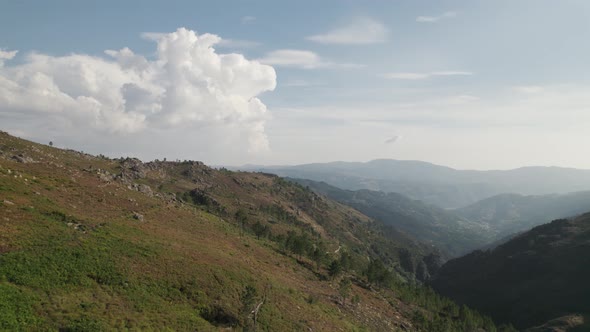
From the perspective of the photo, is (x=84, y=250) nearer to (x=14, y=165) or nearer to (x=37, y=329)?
(x=37, y=329)

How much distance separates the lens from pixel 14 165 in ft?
230

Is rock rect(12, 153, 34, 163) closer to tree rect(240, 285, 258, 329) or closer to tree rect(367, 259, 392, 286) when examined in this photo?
tree rect(240, 285, 258, 329)

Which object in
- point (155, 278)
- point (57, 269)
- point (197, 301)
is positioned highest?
point (57, 269)

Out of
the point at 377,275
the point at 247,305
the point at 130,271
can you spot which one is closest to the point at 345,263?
the point at 377,275

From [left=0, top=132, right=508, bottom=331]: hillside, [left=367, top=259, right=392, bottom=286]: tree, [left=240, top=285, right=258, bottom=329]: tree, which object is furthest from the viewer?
[left=367, top=259, right=392, bottom=286]: tree

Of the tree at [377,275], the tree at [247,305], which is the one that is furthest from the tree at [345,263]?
the tree at [247,305]

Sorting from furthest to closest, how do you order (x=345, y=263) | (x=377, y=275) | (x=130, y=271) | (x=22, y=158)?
1. (x=345, y=263)
2. (x=377, y=275)
3. (x=22, y=158)
4. (x=130, y=271)

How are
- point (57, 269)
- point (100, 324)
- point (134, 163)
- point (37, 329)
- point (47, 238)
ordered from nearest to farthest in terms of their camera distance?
point (37, 329) → point (100, 324) → point (57, 269) → point (47, 238) → point (134, 163)

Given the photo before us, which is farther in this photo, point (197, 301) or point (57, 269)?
point (197, 301)

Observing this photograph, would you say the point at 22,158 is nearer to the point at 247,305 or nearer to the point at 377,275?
the point at 247,305

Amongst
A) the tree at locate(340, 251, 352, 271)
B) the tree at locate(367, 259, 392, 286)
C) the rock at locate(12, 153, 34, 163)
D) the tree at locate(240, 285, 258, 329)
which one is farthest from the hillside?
the tree at locate(340, 251, 352, 271)

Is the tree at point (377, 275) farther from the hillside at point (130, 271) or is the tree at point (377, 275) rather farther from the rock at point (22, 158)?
the rock at point (22, 158)

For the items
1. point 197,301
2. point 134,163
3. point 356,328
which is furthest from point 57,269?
point 134,163

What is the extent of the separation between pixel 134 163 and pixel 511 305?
230471mm
